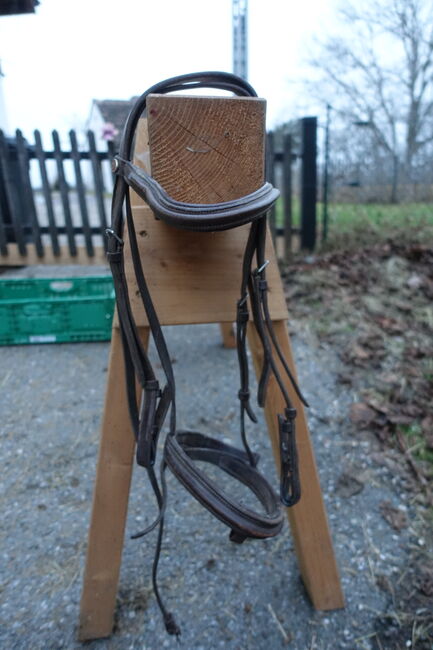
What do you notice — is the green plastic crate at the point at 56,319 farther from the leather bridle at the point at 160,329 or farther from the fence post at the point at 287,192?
the fence post at the point at 287,192

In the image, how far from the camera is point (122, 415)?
3.33 feet

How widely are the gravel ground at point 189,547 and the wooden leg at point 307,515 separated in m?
0.08

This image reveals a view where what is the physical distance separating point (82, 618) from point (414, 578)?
3.22 feet

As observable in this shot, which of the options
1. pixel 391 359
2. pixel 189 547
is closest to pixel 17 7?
pixel 189 547

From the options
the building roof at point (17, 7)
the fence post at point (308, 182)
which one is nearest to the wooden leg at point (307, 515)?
the building roof at point (17, 7)

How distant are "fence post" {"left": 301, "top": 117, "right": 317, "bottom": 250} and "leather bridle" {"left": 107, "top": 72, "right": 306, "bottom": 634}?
3600mm

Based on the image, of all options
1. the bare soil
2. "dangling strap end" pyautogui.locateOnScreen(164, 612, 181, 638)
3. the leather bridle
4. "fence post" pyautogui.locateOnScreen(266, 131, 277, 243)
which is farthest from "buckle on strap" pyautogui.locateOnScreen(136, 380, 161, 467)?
the bare soil

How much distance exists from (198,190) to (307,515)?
886 mm

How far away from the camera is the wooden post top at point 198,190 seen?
793 millimetres

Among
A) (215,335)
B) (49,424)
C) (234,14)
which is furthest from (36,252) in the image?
(234,14)

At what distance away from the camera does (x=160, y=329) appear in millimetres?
905

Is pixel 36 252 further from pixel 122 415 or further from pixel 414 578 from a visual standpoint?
pixel 414 578

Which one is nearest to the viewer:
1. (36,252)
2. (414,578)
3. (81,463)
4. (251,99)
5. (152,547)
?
(251,99)

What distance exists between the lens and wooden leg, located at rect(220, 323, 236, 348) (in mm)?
2740
